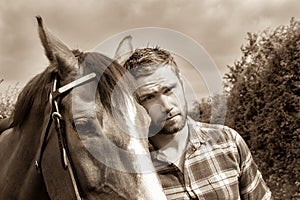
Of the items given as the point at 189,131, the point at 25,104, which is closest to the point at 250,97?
the point at 189,131

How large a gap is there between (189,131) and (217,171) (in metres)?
0.34

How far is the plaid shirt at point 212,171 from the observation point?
3.67 m

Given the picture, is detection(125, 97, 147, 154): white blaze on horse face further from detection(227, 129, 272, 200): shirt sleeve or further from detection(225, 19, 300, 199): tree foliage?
detection(225, 19, 300, 199): tree foliage

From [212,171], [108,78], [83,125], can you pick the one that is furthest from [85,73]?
[212,171]

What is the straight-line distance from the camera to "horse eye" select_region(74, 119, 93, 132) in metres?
2.76

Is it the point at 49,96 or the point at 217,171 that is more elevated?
the point at 49,96

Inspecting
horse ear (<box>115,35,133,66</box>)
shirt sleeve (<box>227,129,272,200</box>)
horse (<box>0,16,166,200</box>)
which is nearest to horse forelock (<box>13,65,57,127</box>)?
horse (<box>0,16,166,200</box>)

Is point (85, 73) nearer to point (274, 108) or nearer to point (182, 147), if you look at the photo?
point (182, 147)

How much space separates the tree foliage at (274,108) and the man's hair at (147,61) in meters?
6.10

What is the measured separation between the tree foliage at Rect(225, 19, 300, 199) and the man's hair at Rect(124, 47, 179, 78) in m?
6.10

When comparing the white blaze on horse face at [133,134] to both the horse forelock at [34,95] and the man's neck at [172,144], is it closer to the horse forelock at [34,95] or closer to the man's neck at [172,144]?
the horse forelock at [34,95]

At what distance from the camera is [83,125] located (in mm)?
2787

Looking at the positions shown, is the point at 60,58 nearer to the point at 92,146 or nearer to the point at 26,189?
the point at 92,146

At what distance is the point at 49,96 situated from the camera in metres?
3.03
